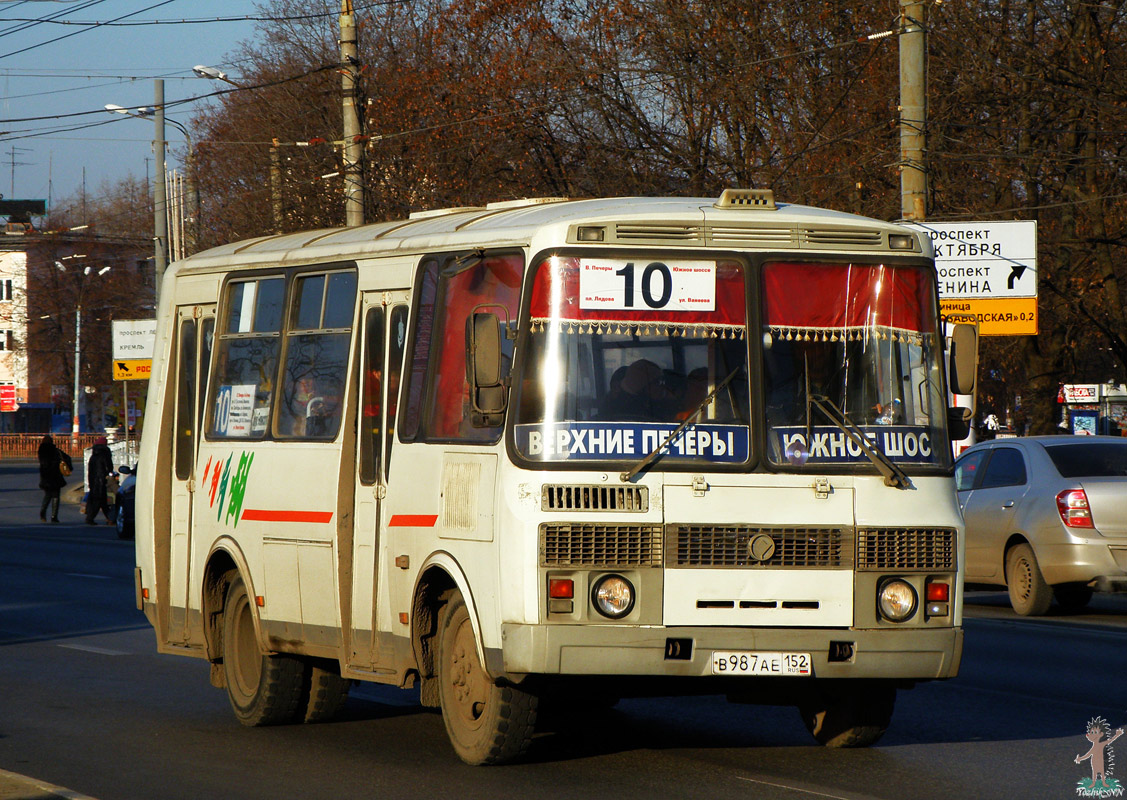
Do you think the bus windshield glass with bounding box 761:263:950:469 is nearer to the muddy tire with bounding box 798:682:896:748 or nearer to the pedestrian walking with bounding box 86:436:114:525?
the muddy tire with bounding box 798:682:896:748

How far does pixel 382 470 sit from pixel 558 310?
1649 millimetres

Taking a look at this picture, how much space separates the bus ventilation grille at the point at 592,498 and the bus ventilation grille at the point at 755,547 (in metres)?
0.19

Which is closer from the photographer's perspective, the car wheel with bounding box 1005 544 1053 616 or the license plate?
the license plate

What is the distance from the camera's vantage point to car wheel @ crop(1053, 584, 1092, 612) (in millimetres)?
16469

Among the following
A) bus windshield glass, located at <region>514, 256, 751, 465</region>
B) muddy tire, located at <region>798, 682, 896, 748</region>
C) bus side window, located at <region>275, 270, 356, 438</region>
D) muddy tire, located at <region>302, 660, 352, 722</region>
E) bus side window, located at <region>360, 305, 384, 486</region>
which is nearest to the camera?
bus windshield glass, located at <region>514, 256, 751, 465</region>

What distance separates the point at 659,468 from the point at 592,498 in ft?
1.06

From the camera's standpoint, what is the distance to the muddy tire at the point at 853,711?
870 cm

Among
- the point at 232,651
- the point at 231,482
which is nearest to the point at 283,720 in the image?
the point at 232,651

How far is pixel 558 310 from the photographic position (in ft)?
25.7

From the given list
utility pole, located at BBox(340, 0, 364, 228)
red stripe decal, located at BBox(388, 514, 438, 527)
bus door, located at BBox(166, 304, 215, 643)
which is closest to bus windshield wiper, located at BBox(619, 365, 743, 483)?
red stripe decal, located at BBox(388, 514, 438, 527)

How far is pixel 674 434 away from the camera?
25.5ft

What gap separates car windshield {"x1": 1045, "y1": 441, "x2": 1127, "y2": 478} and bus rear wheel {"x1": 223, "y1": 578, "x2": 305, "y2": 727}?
8.62 metres

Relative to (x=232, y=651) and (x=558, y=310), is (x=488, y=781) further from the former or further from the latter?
(x=232, y=651)

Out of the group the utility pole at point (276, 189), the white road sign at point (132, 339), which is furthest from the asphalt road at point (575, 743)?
the white road sign at point (132, 339)
